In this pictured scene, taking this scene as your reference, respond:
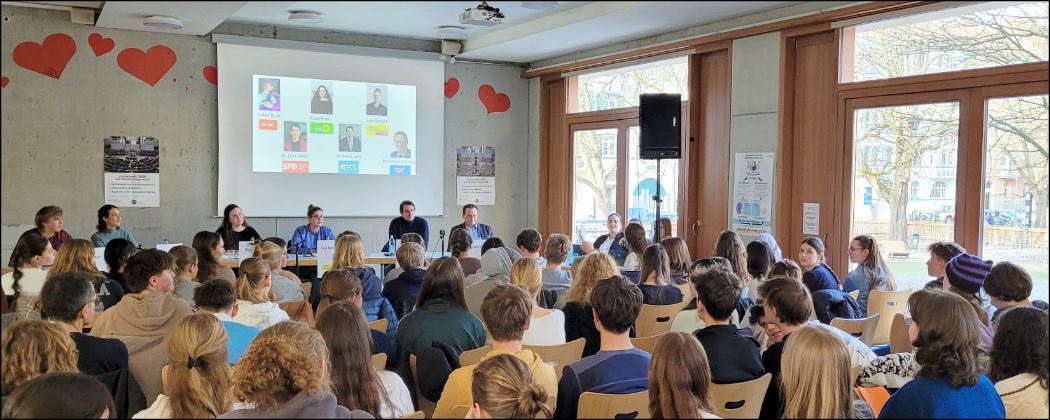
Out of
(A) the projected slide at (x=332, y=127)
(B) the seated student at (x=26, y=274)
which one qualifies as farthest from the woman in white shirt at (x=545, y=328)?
(A) the projected slide at (x=332, y=127)

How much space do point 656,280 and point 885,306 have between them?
1425 mm

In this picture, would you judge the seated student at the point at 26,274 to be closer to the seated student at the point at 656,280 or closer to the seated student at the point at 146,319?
the seated student at the point at 146,319

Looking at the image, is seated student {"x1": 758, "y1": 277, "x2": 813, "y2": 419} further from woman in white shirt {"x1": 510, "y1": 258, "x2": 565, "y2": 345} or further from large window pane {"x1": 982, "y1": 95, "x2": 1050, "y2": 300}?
large window pane {"x1": 982, "y1": 95, "x2": 1050, "y2": 300}

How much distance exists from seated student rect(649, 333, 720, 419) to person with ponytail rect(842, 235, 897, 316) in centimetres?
359

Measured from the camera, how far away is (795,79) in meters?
6.97

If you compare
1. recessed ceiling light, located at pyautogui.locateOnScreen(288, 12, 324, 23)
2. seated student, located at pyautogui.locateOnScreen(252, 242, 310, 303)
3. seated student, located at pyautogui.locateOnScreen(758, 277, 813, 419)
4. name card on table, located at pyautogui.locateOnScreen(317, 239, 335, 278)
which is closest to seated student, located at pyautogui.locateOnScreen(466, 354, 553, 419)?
recessed ceiling light, located at pyautogui.locateOnScreen(288, 12, 324, 23)

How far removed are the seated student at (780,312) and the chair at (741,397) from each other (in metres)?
0.34

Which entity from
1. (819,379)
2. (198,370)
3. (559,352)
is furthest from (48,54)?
(819,379)

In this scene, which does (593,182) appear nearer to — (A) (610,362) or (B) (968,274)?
(B) (968,274)

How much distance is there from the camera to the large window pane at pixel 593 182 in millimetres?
9469

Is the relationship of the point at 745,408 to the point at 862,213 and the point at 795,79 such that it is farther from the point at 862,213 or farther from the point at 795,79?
the point at 795,79

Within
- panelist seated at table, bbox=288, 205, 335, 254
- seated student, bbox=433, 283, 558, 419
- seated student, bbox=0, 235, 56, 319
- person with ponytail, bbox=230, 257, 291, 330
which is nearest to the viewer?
seated student, bbox=433, 283, 558, 419

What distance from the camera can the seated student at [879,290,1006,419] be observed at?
2.20 m

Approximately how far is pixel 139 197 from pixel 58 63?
1.54 metres
